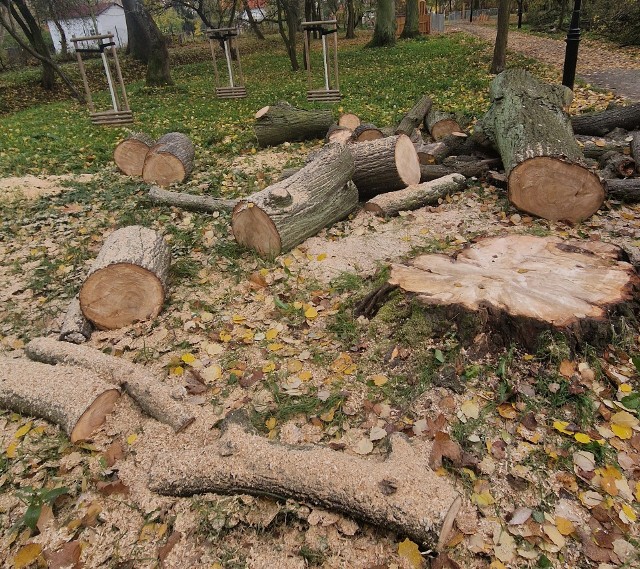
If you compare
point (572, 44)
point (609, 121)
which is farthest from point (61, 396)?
point (572, 44)

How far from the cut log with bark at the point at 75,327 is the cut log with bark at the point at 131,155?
12.8ft

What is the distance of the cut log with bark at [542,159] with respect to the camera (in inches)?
169

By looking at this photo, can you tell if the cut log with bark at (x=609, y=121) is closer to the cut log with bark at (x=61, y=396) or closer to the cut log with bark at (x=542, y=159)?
A: the cut log with bark at (x=542, y=159)

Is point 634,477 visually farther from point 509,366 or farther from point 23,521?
point 23,521

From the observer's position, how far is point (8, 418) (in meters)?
2.85

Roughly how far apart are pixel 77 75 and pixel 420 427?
2406 cm


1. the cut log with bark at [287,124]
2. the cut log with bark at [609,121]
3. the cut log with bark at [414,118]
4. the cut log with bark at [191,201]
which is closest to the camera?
the cut log with bark at [191,201]

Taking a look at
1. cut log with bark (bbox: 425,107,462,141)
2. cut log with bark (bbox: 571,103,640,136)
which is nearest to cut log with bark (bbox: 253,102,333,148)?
cut log with bark (bbox: 425,107,462,141)

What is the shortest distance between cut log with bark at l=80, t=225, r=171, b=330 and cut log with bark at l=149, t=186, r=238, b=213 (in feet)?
5.49

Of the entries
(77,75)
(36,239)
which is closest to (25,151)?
(36,239)

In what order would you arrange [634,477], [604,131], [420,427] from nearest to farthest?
[634,477]
[420,427]
[604,131]

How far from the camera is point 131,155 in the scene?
7.06 m

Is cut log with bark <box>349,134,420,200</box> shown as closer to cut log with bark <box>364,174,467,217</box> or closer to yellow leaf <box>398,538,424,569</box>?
cut log with bark <box>364,174,467,217</box>

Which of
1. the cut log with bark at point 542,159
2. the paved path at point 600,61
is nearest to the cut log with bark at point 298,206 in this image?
the cut log with bark at point 542,159
